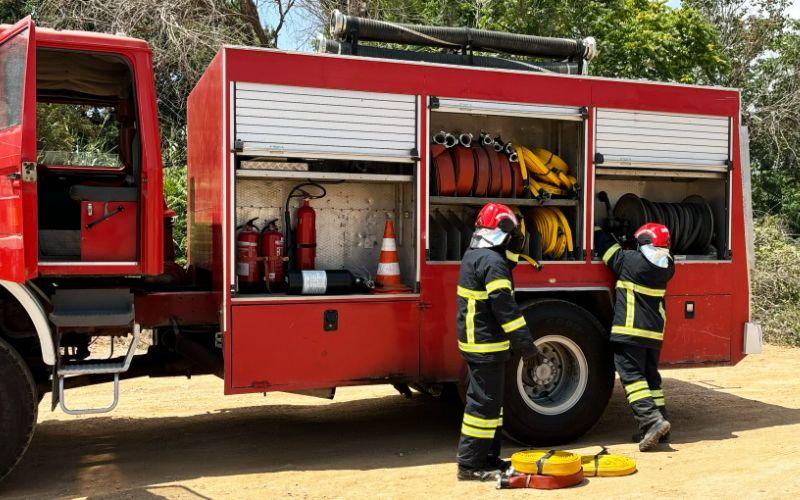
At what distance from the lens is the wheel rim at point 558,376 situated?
647cm

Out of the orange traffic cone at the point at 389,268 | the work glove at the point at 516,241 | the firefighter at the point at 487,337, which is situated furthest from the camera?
the orange traffic cone at the point at 389,268

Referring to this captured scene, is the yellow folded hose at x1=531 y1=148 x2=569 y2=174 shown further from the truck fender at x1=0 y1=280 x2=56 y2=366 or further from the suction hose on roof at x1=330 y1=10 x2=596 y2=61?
the truck fender at x1=0 y1=280 x2=56 y2=366

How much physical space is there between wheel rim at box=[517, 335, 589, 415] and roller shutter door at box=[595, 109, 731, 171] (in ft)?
5.05

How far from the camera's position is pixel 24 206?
4871 mm

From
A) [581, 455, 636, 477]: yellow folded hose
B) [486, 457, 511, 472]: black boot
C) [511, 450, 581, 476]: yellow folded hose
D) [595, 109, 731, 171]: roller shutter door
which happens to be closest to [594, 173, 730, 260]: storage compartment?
[595, 109, 731, 171]: roller shutter door

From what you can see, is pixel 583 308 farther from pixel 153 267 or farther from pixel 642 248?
pixel 153 267

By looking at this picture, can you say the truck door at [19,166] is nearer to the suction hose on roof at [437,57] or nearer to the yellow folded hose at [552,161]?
the suction hose on roof at [437,57]

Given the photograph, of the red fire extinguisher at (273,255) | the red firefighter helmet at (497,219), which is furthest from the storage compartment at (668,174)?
the red fire extinguisher at (273,255)

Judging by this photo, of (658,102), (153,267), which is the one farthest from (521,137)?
(153,267)

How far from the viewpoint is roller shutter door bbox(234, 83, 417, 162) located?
5.66 meters

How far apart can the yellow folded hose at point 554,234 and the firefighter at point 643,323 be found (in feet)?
1.51

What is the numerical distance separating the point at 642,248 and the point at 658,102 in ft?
4.19

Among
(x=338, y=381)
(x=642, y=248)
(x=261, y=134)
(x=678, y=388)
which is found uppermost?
(x=261, y=134)

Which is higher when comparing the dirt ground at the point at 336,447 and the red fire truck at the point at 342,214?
the red fire truck at the point at 342,214
